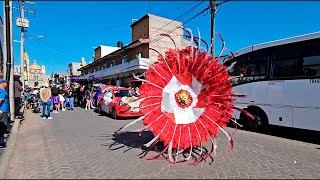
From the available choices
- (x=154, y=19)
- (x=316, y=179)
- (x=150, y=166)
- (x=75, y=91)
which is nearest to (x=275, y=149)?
(x=316, y=179)

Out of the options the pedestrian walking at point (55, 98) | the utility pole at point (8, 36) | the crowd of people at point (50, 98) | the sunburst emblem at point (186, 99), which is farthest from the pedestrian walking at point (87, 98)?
the sunburst emblem at point (186, 99)

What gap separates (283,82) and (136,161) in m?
5.78

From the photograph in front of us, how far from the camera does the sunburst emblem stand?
5.18 meters

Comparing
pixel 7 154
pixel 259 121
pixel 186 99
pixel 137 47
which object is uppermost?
pixel 137 47

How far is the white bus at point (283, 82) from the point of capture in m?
7.17

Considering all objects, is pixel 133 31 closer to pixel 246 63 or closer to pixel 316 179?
pixel 246 63

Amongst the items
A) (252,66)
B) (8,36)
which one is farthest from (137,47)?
(252,66)

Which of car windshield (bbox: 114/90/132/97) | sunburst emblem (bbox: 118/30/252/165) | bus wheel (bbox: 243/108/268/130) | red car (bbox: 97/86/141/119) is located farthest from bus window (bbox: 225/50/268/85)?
car windshield (bbox: 114/90/132/97)

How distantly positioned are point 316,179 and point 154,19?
29.1 m

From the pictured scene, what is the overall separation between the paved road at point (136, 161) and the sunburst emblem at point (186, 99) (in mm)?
579

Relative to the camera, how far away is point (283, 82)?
7.97 metres

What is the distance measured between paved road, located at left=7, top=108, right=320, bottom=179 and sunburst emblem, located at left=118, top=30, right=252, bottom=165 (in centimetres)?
58

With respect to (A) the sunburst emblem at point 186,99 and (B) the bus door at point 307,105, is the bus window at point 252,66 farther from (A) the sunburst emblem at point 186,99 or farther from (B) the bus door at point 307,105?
(A) the sunburst emblem at point 186,99

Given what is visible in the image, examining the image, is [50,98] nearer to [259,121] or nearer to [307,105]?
[259,121]
